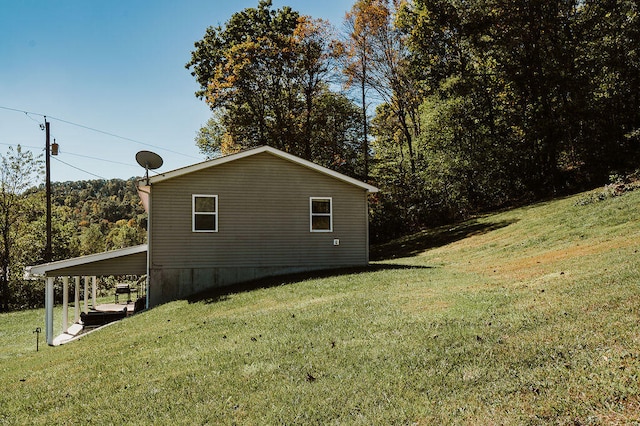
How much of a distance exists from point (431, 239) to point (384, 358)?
1891 centimetres

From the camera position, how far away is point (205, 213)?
15.1 meters

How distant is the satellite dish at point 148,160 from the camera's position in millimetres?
13923

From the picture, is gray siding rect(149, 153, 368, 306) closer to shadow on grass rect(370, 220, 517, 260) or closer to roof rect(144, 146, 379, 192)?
roof rect(144, 146, 379, 192)

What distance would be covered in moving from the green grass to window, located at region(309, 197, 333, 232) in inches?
208

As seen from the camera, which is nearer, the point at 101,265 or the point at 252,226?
the point at 101,265

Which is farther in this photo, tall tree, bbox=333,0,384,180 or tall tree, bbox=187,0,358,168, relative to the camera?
tall tree, bbox=333,0,384,180

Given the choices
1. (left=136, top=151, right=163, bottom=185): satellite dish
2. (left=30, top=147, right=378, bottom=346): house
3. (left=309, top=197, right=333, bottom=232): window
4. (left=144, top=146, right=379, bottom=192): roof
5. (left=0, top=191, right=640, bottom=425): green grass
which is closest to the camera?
(left=0, top=191, right=640, bottom=425): green grass

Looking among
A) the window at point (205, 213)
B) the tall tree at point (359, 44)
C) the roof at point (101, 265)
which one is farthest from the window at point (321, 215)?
the tall tree at point (359, 44)

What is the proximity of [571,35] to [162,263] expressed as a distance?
25.4 metres

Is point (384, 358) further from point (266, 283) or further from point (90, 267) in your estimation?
point (90, 267)

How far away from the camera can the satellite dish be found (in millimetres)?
13923

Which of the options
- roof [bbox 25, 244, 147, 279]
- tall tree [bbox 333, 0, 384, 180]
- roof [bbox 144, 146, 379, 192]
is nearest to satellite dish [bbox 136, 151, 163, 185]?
roof [bbox 144, 146, 379, 192]

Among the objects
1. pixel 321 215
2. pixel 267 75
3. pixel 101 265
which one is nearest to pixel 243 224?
pixel 321 215

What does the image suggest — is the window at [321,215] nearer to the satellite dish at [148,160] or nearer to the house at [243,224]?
the house at [243,224]
